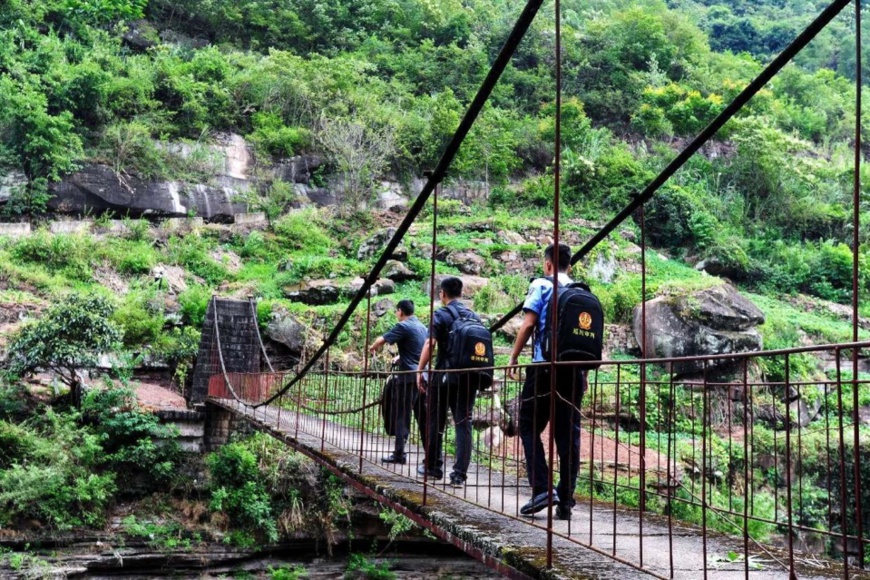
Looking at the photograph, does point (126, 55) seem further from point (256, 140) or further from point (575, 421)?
point (575, 421)

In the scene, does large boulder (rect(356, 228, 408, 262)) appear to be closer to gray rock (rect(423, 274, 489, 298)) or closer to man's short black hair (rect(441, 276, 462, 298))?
gray rock (rect(423, 274, 489, 298))

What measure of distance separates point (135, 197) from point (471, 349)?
1272cm

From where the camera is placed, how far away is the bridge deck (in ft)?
6.51

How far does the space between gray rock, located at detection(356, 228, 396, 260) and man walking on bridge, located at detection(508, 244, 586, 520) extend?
10.7 m

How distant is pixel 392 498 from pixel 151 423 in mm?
5344

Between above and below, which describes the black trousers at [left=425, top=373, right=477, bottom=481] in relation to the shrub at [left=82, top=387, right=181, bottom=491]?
above

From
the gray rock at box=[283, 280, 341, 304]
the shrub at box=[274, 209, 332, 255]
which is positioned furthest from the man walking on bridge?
the shrub at box=[274, 209, 332, 255]

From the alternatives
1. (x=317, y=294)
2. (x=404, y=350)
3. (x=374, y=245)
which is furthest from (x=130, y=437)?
(x=374, y=245)

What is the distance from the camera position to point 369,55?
70.8ft

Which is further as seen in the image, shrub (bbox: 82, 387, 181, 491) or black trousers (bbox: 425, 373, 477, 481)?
shrub (bbox: 82, 387, 181, 491)

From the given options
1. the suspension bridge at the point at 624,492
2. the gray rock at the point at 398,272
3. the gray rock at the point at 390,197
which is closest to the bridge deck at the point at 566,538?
the suspension bridge at the point at 624,492

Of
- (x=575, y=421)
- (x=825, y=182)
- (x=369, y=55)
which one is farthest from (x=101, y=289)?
(x=825, y=182)

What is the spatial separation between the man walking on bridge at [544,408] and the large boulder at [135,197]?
42.9 feet

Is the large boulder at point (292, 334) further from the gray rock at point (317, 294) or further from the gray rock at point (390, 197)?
the gray rock at point (390, 197)
